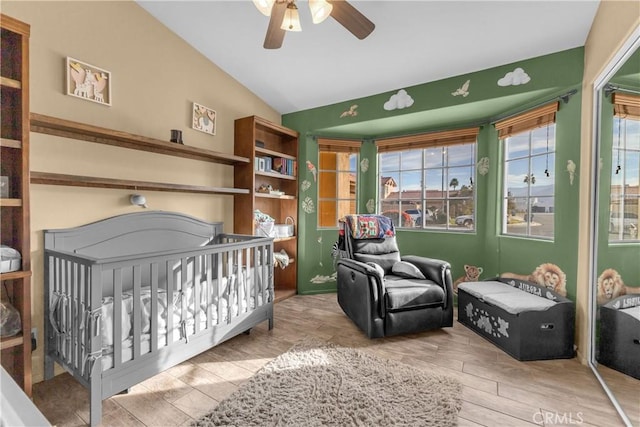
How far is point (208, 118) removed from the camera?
2893 millimetres

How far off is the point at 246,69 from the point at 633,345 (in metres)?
3.55

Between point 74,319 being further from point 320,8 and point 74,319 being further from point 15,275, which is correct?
point 320,8

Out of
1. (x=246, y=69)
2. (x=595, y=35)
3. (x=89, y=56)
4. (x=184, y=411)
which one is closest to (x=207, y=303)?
(x=184, y=411)

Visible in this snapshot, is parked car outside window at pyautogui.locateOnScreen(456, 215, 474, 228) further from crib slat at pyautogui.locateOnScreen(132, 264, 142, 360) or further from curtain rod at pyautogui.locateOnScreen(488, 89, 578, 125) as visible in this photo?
crib slat at pyautogui.locateOnScreen(132, 264, 142, 360)

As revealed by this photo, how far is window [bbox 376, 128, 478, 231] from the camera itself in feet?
11.0

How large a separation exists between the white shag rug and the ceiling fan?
2.07 metres

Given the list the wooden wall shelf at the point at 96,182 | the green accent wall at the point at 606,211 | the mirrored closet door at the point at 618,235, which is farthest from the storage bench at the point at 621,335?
the wooden wall shelf at the point at 96,182

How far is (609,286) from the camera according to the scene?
186 cm

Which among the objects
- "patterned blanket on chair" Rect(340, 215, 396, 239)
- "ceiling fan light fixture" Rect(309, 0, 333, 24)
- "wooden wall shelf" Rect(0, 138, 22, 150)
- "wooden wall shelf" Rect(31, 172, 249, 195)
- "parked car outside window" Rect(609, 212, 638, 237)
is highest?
"ceiling fan light fixture" Rect(309, 0, 333, 24)

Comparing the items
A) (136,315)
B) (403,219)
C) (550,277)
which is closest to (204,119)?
(136,315)

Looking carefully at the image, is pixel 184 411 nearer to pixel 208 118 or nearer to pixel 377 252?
pixel 377 252

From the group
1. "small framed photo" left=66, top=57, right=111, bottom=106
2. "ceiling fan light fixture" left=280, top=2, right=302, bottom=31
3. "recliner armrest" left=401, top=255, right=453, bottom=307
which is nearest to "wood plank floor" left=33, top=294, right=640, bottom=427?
"recliner armrest" left=401, top=255, right=453, bottom=307

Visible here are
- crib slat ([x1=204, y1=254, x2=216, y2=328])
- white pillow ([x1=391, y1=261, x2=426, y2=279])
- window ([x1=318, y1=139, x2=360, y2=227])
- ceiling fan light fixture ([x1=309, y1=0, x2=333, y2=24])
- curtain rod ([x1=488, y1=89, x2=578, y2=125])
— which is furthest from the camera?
window ([x1=318, y1=139, x2=360, y2=227])

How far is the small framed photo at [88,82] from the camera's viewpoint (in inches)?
77.5
